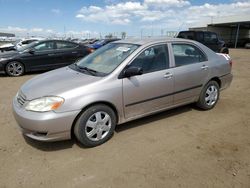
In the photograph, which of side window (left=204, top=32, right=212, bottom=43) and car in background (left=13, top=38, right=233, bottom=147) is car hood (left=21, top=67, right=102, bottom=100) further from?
side window (left=204, top=32, right=212, bottom=43)

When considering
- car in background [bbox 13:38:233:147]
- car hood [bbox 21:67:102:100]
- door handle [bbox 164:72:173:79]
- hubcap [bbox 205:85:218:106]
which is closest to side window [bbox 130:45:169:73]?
car in background [bbox 13:38:233:147]

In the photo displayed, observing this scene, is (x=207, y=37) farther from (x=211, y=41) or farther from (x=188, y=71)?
(x=188, y=71)

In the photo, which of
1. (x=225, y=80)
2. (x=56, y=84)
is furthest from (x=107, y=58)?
(x=225, y=80)

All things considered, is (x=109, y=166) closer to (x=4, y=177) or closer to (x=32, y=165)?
(x=32, y=165)

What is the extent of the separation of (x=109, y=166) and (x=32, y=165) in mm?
1003

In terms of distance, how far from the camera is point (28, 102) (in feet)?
10.1

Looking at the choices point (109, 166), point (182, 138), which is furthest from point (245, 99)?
point (109, 166)

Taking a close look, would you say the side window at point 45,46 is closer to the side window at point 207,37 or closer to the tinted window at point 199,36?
the tinted window at point 199,36

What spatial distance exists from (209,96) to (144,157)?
93.8 inches

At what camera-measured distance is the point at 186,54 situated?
14.2 feet

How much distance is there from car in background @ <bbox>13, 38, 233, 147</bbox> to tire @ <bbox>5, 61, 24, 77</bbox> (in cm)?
537

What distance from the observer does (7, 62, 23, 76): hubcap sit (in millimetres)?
8462

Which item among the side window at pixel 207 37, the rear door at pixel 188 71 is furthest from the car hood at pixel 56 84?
the side window at pixel 207 37

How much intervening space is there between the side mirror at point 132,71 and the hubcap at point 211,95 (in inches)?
77.1
